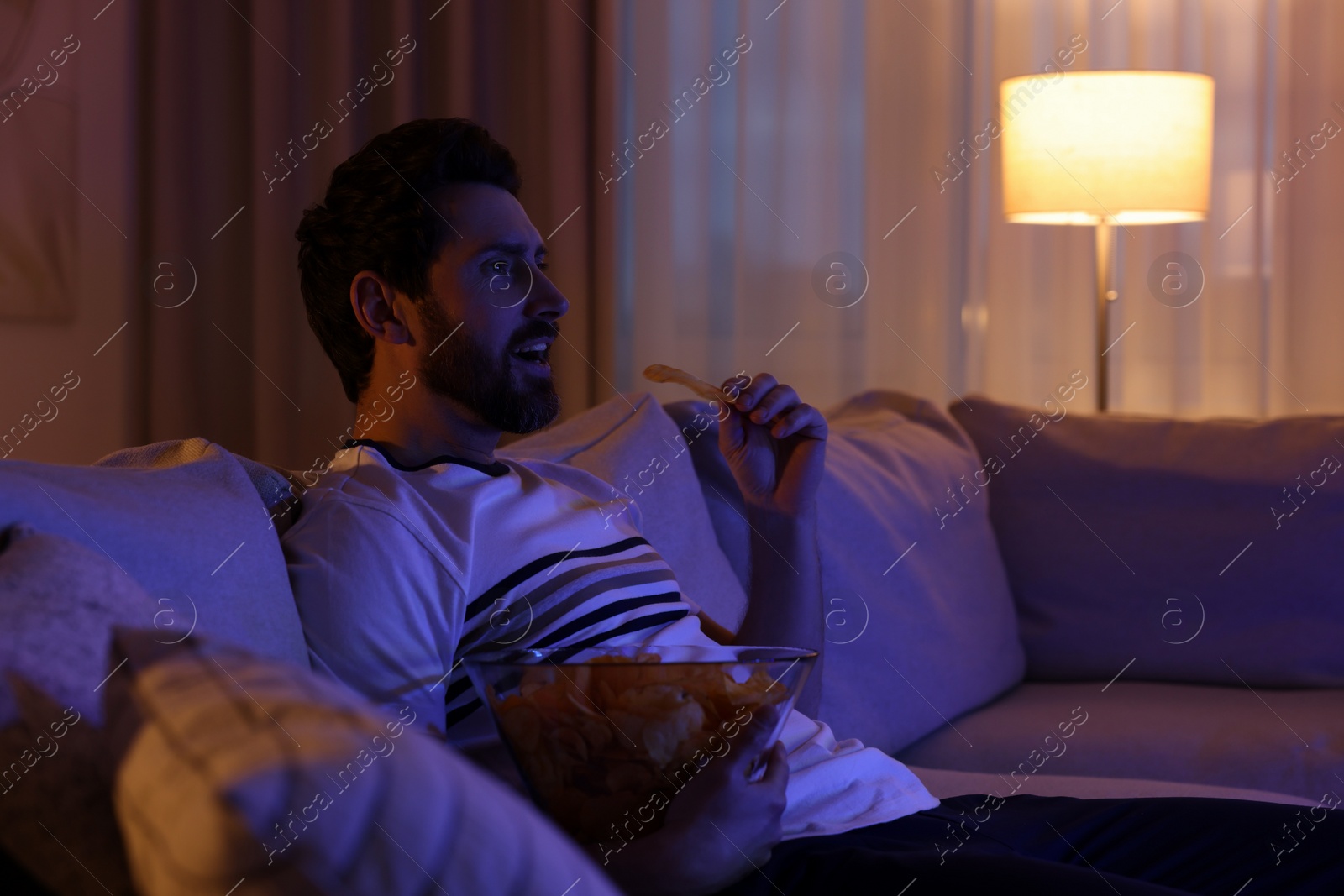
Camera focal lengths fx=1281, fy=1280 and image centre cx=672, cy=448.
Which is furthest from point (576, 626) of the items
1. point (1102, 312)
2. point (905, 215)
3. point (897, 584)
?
point (905, 215)

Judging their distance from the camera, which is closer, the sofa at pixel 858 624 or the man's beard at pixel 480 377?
the sofa at pixel 858 624

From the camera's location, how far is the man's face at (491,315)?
3.86 feet

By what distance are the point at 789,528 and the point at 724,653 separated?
0.35m

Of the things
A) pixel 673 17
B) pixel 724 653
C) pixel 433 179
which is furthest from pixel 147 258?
pixel 724 653

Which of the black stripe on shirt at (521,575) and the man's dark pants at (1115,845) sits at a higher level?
the black stripe on shirt at (521,575)

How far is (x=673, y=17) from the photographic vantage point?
9.21 feet

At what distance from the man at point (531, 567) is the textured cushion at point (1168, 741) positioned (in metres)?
0.39

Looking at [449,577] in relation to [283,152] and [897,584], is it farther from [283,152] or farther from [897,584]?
[283,152]

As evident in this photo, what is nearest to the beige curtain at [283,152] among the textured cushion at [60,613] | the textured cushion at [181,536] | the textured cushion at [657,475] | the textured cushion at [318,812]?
the textured cushion at [657,475]

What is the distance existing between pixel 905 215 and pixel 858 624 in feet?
4.62

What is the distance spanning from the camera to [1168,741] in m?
1.58

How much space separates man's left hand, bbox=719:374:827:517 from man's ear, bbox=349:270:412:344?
32cm

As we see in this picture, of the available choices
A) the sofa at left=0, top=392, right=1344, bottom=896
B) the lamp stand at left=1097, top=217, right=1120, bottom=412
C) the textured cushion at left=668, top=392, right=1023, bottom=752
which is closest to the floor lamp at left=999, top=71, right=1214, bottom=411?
the lamp stand at left=1097, top=217, right=1120, bottom=412

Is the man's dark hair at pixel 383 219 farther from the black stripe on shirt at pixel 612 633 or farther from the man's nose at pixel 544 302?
the black stripe on shirt at pixel 612 633
